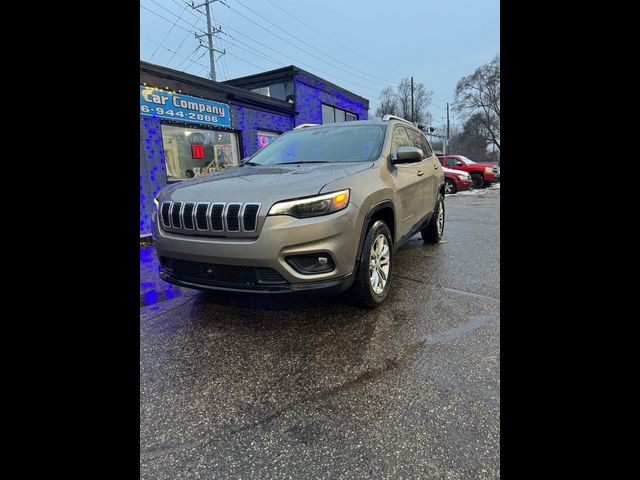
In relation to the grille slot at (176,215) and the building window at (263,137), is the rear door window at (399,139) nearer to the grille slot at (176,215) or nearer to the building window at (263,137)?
the grille slot at (176,215)

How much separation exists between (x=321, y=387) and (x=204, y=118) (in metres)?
8.93

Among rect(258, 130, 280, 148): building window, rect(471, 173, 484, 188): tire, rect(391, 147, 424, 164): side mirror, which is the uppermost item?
rect(258, 130, 280, 148): building window

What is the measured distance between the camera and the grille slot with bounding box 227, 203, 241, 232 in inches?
103

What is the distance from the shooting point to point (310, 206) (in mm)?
2615

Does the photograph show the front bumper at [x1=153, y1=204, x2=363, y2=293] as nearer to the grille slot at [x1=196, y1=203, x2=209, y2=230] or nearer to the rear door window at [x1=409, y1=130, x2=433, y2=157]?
the grille slot at [x1=196, y1=203, x2=209, y2=230]

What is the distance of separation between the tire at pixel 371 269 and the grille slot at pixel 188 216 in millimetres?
1363

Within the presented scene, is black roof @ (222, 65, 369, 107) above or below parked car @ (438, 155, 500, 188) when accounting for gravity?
above

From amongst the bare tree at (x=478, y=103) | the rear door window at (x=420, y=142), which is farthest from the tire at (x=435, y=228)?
the bare tree at (x=478, y=103)

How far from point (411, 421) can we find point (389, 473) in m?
0.37

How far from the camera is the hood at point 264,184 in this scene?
2652mm

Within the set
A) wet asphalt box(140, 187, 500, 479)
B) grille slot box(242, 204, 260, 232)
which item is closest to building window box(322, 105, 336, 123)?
wet asphalt box(140, 187, 500, 479)
